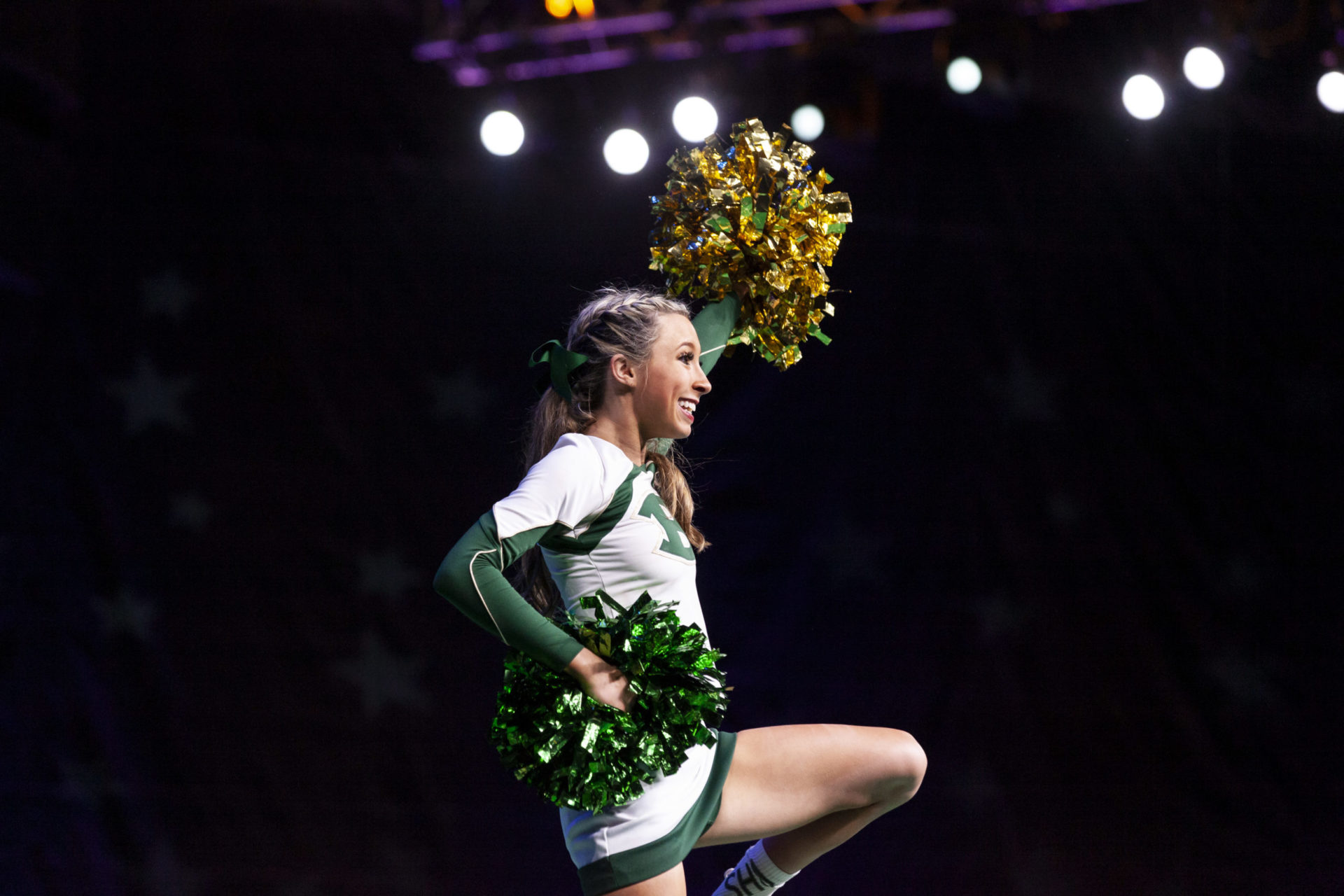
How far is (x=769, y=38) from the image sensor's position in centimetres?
346

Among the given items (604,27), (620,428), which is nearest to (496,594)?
(620,428)

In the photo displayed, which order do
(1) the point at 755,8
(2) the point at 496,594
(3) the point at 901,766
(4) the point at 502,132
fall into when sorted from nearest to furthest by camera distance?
(2) the point at 496,594, (3) the point at 901,766, (1) the point at 755,8, (4) the point at 502,132

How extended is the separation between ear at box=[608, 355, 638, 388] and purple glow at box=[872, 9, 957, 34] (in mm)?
1657

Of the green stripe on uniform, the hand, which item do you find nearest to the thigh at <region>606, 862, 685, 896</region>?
the hand

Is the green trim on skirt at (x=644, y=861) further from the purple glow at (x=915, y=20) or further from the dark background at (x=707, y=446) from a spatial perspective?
the purple glow at (x=915, y=20)

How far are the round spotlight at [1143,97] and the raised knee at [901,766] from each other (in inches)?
91.0

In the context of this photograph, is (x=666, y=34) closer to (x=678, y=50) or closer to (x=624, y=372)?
(x=678, y=50)

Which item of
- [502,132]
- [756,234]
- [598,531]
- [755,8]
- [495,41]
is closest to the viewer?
[598,531]

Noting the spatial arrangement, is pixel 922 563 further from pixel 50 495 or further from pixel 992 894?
A: pixel 50 495

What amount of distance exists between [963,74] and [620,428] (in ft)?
6.50

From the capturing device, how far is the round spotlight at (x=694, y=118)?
3525 millimetres

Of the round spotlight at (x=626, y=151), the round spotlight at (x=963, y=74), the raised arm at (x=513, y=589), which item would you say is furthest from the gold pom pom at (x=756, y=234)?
the round spotlight at (x=963, y=74)

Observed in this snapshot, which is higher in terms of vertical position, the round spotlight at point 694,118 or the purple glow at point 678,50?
the purple glow at point 678,50

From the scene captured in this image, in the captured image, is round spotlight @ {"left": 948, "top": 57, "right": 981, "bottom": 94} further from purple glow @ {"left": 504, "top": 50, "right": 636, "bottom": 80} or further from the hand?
the hand
